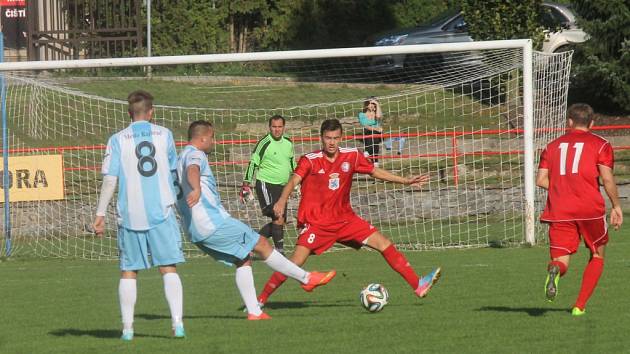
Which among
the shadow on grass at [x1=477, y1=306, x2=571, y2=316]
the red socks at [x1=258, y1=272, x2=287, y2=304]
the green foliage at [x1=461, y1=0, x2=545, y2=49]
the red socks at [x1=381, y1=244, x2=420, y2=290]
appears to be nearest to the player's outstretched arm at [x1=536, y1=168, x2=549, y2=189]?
the shadow on grass at [x1=477, y1=306, x2=571, y2=316]

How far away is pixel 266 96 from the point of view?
22.8 m

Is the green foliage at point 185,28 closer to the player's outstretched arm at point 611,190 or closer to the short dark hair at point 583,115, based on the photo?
the short dark hair at point 583,115

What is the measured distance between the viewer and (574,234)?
9297 millimetres

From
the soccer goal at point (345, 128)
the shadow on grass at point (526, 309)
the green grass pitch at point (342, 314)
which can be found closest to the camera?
the green grass pitch at point (342, 314)

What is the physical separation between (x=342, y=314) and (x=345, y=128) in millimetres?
12110

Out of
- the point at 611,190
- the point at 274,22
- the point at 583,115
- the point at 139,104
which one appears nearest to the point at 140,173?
the point at 139,104

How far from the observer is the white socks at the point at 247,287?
9.36 m

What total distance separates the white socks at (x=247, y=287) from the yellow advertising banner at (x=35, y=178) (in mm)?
8179

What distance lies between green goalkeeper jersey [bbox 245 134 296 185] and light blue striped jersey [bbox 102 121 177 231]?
6.44 meters

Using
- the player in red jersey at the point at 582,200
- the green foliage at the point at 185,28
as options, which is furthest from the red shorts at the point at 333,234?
the green foliage at the point at 185,28

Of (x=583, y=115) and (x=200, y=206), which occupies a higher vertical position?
(x=583, y=115)

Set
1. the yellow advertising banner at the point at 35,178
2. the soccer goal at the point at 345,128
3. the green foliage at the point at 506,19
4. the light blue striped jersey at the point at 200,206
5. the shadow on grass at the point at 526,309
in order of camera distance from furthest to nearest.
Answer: the green foliage at the point at 506,19
the yellow advertising banner at the point at 35,178
the soccer goal at the point at 345,128
the shadow on grass at the point at 526,309
the light blue striped jersey at the point at 200,206

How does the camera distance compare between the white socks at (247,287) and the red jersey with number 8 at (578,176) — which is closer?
the red jersey with number 8 at (578,176)

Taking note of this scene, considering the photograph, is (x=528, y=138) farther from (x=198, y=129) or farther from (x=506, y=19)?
(x=506, y=19)
